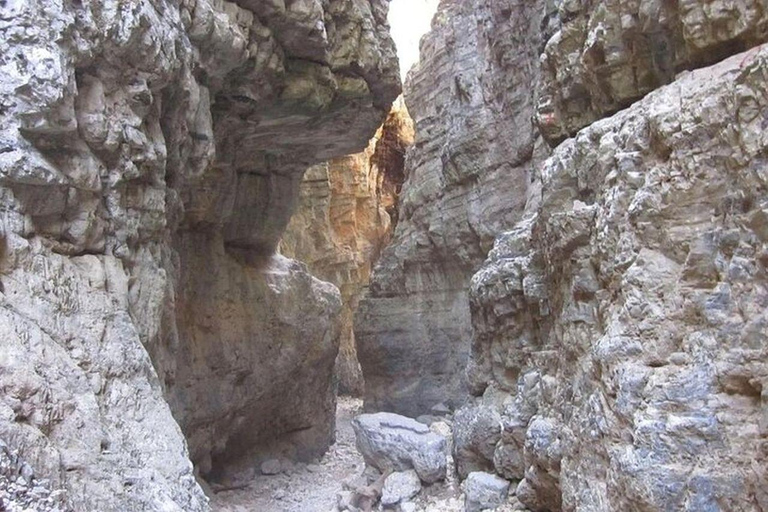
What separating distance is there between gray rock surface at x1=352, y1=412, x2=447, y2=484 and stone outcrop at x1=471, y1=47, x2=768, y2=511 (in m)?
3.90

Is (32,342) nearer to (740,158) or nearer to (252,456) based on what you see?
(740,158)

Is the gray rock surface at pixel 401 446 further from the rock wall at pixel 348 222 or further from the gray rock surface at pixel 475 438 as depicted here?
the rock wall at pixel 348 222

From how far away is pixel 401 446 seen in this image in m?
9.25

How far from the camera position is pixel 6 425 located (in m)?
3.43

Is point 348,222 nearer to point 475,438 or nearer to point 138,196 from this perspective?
point 475,438

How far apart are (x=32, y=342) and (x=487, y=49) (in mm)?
12634

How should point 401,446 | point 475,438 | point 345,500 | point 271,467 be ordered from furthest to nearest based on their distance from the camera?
point 271,467 < point 345,500 < point 401,446 < point 475,438

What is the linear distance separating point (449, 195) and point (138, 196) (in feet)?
34.3

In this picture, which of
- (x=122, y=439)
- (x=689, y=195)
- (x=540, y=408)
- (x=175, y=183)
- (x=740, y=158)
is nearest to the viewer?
(x=740, y=158)

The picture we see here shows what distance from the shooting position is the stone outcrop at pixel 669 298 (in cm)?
319

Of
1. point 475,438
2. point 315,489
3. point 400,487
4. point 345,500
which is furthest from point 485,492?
point 315,489

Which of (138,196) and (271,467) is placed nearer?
(138,196)

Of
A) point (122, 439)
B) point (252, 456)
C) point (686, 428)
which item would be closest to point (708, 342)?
point (686, 428)

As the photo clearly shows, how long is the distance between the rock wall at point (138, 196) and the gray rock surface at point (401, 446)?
271 cm
